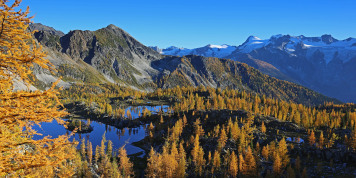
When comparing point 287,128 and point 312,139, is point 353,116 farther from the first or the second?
point 312,139

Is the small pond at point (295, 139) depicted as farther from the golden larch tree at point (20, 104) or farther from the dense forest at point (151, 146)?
the golden larch tree at point (20, 104)

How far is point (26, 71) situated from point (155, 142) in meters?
120

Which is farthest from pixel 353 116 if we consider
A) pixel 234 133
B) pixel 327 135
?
pixel 234 133

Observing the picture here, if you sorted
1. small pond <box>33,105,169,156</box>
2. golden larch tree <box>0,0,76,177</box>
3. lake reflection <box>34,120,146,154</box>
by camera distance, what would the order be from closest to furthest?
golden larch tree <box>0,0,76,177</box> < small pond <box>33,105,169,156</box> < lake reflection <box>34,120,146,154</box>

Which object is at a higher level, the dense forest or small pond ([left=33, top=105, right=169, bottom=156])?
the dense forest

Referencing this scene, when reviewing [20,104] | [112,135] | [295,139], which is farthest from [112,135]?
[20,104]

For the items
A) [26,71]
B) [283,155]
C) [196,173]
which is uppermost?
[26,71]

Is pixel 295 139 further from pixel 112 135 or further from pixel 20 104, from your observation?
pixel 20 104

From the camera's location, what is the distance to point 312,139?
103 metres

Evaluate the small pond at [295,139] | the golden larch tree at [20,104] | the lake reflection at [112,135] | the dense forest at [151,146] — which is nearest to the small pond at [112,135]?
the lake reflection at [112,135]

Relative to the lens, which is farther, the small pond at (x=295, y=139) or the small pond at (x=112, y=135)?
the small pond at (x=112, y=135)

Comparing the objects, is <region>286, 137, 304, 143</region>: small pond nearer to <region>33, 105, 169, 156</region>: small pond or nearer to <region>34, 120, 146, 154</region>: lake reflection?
<region>33, 105, 169, 156</region>: small pond

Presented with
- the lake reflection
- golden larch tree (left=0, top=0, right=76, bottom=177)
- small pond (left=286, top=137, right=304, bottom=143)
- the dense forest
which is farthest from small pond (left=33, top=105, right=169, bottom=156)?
golden larch tree (left=0, top=0, right=76, bottom=177)

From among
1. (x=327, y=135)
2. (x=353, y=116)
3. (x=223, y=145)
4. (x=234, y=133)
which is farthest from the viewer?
(x=353, y=116)
